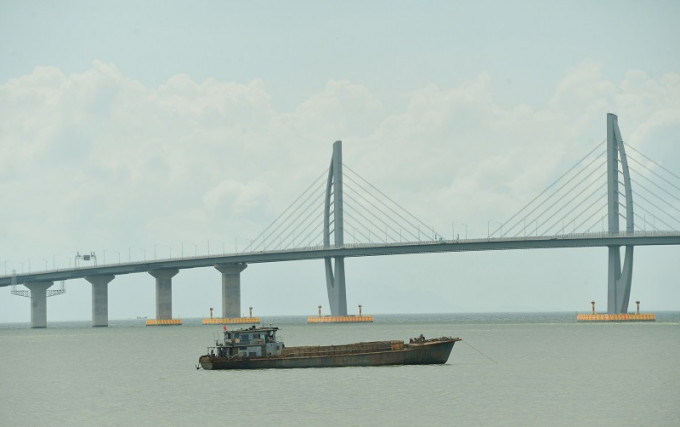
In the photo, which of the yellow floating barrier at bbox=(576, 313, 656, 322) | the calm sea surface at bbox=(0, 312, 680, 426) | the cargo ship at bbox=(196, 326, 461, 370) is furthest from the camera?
the yellow floating barrier at bbox=(576, 313, 656, 322)

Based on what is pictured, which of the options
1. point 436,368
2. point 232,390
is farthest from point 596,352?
point 232,390

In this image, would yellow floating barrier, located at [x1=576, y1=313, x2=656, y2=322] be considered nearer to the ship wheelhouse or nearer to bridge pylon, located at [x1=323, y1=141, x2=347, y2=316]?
bridge pylon, located at [x1=323, y1=141, x2=347, y2=316]

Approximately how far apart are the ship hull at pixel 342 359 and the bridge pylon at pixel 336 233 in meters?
96.7

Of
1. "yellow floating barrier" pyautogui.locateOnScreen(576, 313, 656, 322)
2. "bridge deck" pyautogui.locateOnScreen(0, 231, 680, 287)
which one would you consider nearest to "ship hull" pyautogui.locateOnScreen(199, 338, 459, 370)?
"bridge deck" pyautogui.locateOnScreen(0, 231, 680, 287)

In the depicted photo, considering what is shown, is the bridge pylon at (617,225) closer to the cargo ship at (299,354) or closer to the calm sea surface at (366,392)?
the calm sea surface at (366,392)

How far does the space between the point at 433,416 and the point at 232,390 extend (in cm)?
1803

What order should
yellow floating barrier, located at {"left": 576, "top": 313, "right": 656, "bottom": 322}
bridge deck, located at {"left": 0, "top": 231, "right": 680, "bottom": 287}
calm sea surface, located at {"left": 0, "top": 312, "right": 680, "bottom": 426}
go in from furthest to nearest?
yellow floating barrier, located at {"left": 576, "top": 313, "right": 656, "bottom": 322}, bridge deck, located at {"left": 0, "top": 231, "right": 680, "bottom": 287}, calm sea surface, located at {"left": 0, "top": 312, "right": 680, "bottom": 426}

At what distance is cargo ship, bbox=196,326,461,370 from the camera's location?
7925 centimetres

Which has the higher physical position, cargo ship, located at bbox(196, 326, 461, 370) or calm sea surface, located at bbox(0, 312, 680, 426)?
cargo ship, located at bbox(196, 326, 461, 370)

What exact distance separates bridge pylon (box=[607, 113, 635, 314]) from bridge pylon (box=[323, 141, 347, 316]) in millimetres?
45434

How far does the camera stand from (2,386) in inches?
2862

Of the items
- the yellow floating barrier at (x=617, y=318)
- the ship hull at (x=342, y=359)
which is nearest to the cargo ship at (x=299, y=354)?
the ship hull at (x=342, y=359)

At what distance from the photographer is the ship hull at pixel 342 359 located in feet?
260

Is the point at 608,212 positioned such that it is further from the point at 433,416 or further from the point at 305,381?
the point at 433,416
